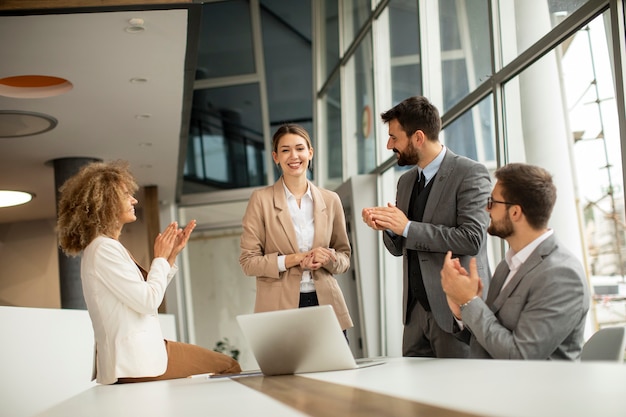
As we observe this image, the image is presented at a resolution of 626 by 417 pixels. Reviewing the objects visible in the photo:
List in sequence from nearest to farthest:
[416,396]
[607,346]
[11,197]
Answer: [416,396] → [607,346] → [11,197]

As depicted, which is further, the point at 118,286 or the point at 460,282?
the point at 118,286

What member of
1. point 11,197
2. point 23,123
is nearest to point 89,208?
point 23,123

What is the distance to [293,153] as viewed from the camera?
Result: 127 inches

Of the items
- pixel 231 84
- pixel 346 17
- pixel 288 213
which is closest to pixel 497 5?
pixel 288 213

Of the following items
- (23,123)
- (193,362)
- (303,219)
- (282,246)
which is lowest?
(193,362)

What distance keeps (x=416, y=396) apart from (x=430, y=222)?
1.99 metres

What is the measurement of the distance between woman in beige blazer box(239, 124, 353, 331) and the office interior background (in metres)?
1.41

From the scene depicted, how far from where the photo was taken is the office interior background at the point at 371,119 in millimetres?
3835

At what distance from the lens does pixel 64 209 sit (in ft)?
9.30

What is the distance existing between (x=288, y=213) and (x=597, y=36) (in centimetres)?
181

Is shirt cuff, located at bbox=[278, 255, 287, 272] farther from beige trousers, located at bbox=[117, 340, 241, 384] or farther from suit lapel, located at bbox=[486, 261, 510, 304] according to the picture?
suit lapel, located at bbox=[486, 261, 510, 304]

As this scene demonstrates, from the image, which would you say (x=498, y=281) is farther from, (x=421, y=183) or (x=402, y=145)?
(x=402, y=145)

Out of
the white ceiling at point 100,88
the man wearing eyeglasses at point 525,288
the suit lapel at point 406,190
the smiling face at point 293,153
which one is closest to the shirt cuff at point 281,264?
the smiling face at point 293,153

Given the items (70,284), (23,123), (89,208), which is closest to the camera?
(89,208)
